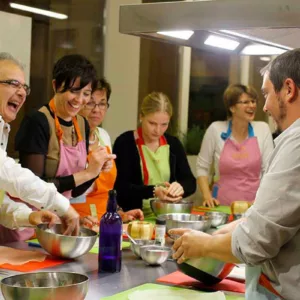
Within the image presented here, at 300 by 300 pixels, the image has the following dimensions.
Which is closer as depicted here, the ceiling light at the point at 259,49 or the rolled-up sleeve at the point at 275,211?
the rolled-up sleeve at the point at 275,211

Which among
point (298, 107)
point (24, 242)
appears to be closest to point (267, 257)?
point (298, 107)

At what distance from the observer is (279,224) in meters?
1.63

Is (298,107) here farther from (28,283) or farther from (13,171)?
(13,171)

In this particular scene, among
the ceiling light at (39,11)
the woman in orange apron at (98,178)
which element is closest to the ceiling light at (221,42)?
the woman in orange apron at (98,178)

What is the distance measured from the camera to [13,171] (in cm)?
230

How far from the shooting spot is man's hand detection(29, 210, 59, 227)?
2.47m

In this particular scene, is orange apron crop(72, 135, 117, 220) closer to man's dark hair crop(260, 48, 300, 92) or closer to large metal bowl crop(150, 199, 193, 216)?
large metal bowl crop(150, 199, 193, 216)

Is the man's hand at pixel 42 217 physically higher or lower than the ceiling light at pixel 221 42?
lower

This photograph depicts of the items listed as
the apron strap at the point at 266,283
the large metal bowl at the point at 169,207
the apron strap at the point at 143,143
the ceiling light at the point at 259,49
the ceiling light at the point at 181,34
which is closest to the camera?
the apron strap at the point at 266,283

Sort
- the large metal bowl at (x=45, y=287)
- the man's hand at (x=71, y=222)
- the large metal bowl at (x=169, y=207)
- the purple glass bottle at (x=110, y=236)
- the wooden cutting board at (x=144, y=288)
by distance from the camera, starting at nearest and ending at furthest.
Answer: the large metal bowl at (x=45, y=287)
the wooden cutting board at (x=144, y=288)
the purple glass bottle at (x=110, y=236)
the man's hand at (x=71, y=222)
the large metal bowl at (x=169, y=207)

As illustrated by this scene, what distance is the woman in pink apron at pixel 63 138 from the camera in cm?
281

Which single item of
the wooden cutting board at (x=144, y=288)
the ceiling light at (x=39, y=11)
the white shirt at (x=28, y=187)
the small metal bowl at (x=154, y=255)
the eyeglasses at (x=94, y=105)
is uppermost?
the ceiling light at (x=39, y=11)

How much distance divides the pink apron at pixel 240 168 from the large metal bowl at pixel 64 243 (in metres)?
2.06

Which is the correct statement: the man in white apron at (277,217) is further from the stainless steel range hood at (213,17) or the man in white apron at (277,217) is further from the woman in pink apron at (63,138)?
the woman in pink apron at (63,138)
